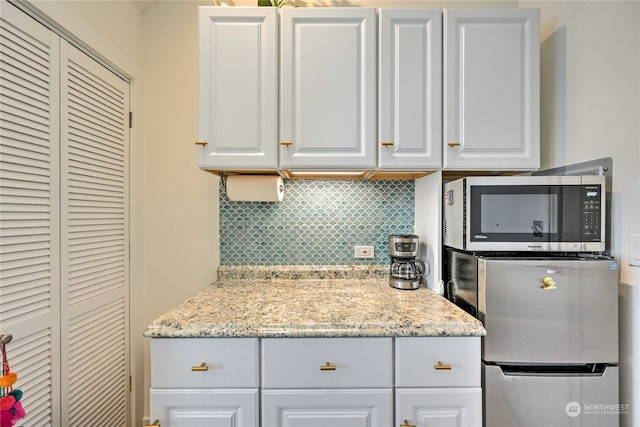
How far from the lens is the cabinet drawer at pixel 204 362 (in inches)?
43.3

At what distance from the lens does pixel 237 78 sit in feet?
4.57

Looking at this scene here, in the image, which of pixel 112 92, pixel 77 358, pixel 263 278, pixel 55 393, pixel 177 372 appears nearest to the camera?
pixel 177 372

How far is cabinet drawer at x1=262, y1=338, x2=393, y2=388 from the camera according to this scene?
111 cm

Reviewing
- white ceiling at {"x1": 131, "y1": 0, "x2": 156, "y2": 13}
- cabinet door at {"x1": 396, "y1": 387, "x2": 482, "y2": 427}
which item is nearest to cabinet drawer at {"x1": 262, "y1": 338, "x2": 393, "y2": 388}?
cabinet door at {"x1": 396, "y1": 387, "x2": 482, "y2": 427}

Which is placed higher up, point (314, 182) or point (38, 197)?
point (314, 182)

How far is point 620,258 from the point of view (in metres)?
1.16

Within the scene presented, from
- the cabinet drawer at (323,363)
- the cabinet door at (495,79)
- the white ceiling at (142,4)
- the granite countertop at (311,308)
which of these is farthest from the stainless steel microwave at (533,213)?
the white ceiling at (142,4)

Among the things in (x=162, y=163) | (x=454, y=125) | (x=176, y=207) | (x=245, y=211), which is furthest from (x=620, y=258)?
(x=162, y=163)

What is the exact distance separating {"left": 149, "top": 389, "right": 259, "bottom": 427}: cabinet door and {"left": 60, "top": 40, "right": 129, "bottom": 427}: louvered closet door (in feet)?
1.87

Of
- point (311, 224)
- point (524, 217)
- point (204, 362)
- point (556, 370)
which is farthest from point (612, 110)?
point (204, 362)

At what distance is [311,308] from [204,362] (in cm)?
45

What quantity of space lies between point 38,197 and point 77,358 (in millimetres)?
748

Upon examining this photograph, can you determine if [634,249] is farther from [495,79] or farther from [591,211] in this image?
[495,79]

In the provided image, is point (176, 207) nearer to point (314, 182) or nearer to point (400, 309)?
point (314, 182)
